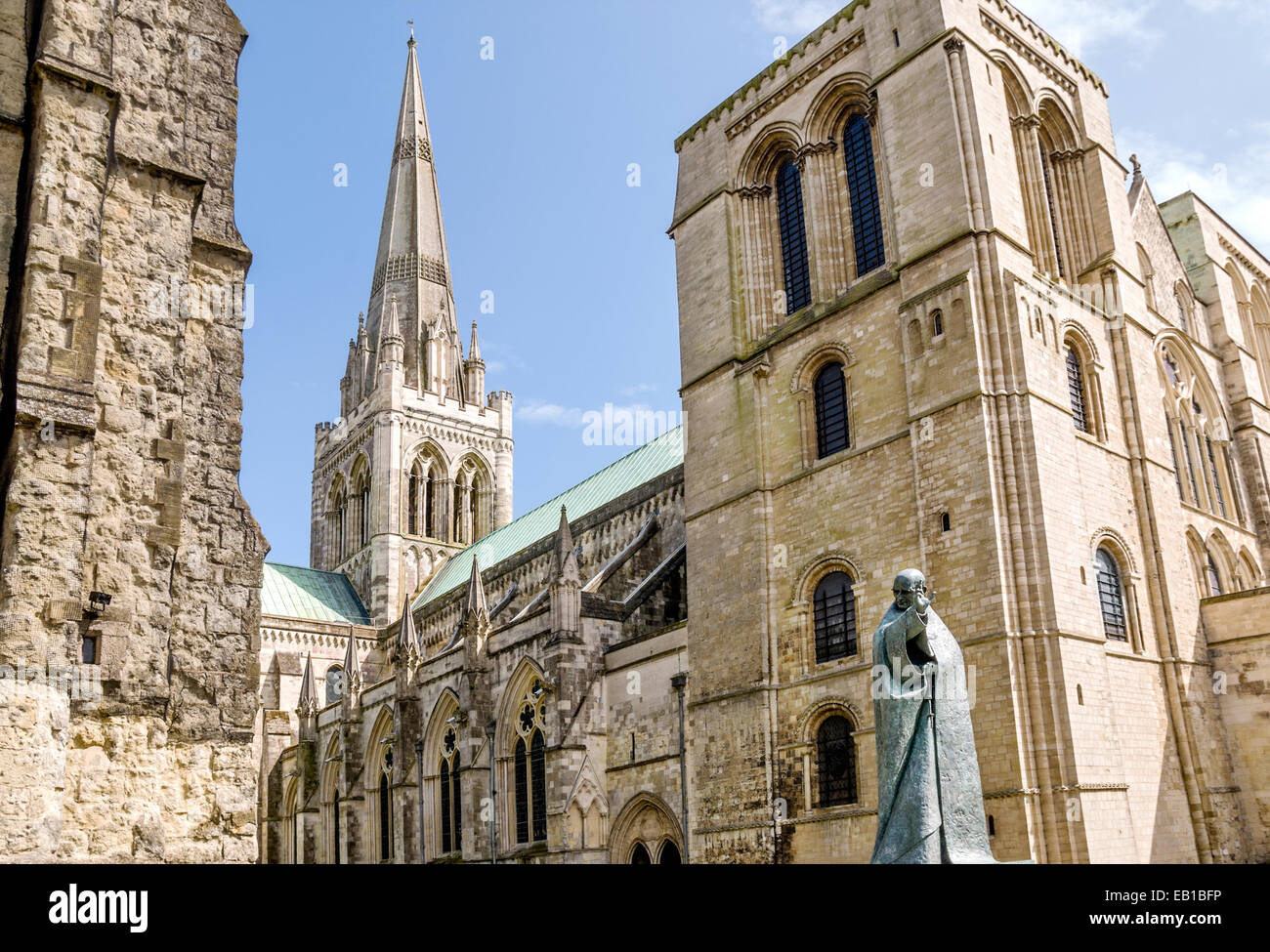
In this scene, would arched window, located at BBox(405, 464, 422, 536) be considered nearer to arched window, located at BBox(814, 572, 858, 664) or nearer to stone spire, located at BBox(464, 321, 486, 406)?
stone spire, located at BBox(464, 321, 486, 406)

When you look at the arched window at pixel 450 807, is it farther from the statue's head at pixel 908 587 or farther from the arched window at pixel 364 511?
the statue's head at pixel 908 587

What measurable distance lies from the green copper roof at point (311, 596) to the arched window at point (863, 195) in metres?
34.3

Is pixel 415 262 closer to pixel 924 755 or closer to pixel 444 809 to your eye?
pixel 444 809

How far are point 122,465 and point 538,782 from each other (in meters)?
21.2

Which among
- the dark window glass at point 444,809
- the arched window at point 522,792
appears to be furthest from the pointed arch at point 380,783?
the arched window at point 522,792

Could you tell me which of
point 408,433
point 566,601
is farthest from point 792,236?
point 408,433

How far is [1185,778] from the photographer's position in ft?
60.2

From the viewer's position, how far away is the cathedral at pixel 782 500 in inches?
297

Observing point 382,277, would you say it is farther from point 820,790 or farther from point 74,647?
point 74,647

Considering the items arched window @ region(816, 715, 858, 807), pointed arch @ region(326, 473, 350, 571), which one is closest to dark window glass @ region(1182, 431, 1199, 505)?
→ arched window @ region(816, 715, 858, 807)

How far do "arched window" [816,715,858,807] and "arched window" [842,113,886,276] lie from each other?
8953mm

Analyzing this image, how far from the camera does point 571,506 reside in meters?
40.4

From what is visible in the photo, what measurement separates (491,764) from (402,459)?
26263 mm
